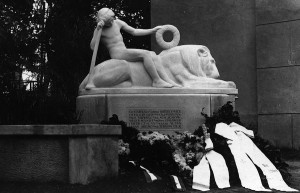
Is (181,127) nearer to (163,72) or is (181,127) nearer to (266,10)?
(163,72)

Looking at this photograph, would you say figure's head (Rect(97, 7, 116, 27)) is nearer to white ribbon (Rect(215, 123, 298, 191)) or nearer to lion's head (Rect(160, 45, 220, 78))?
lion's head (Rect(160, 45, 220, 78))

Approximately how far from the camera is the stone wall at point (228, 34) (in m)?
14.6

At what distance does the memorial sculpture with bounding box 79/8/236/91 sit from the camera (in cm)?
983

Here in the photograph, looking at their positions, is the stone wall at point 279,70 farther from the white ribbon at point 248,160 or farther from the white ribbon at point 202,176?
the white ribbon at point 202,176

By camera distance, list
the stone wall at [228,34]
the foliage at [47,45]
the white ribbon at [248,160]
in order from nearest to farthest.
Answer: the white ribbon at [248,160], the stone wall at [228,34], the foliage at [47,45]

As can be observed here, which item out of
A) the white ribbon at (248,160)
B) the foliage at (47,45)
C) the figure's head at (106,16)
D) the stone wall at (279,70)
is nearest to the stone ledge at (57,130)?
the white ribbon at (248,160)

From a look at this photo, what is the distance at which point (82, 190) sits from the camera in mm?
6383

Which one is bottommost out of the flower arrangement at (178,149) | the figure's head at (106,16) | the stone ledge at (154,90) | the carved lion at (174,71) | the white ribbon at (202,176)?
the white ribbon at (202,176)

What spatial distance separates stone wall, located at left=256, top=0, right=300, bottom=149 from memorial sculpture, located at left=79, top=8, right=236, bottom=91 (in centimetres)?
369

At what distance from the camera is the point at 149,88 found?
9703 mm

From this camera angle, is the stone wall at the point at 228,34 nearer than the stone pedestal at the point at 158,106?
No

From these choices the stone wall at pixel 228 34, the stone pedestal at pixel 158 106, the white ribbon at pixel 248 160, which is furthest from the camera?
the stone wall at pixel 228 34

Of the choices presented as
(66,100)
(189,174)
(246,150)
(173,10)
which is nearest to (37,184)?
(189,174)

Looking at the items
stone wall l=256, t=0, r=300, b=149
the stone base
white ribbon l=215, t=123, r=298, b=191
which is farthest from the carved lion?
stone wall l=256, t=0, r=300, b=149
